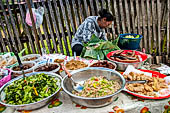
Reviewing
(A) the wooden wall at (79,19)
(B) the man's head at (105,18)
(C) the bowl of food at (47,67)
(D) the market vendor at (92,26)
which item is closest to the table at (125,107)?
(C) the bowl of food at (47,67)

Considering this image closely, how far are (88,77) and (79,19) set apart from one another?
2.90 m

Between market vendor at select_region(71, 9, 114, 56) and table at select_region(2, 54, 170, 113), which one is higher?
market vendor at select_region(71, 9, 114, 56)

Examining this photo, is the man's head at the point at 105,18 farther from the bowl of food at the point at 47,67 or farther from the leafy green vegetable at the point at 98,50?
the bowl of food at the point at 47,67

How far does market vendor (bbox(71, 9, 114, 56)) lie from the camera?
3594 mm

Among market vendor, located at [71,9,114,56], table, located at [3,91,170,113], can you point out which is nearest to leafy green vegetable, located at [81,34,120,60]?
market vendor, located at [71,9,114,56]

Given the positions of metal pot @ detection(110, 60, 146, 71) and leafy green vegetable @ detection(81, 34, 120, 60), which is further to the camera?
leafy green vegetable @ detection(81, 34, 120, 60)

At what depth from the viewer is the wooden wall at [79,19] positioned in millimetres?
4137

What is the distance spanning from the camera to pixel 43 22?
4.35m

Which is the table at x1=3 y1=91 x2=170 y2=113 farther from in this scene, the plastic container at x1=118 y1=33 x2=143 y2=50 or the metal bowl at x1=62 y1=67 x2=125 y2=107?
the plastic container at x1=118 y1=33 x2=143 y2=50

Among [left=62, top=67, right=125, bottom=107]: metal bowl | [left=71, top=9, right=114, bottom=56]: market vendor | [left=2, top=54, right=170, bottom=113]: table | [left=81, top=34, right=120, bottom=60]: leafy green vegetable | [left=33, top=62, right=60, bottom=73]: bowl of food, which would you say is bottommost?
[left=2, top=54, right=170, bottom=113]: table

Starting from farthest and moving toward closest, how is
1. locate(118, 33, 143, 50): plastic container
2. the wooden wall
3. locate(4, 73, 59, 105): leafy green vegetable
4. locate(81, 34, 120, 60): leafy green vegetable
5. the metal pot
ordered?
the wooden wall → locate(118, 33, 143, 50): plastic container → locate(81, 34, 120, 60): leafy green vegetable → the metal pot → locate(4, 73, 59, 105): leafy green vegetable

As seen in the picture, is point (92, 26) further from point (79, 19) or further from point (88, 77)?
point (88, 77)

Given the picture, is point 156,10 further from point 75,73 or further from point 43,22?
point 75,73

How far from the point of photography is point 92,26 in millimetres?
3779
